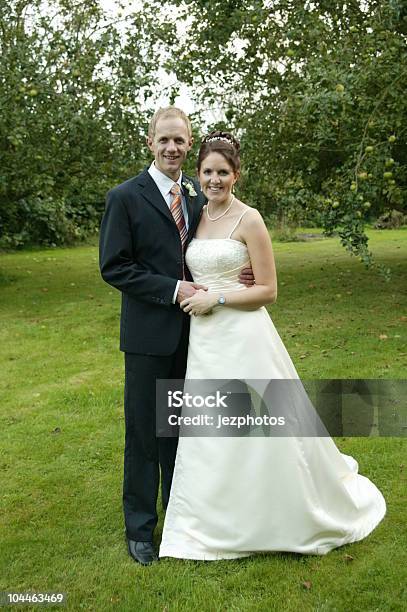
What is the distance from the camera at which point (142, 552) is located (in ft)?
11.7

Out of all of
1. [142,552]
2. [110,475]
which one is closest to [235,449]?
[142,552]

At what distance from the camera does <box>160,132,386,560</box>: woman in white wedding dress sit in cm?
344

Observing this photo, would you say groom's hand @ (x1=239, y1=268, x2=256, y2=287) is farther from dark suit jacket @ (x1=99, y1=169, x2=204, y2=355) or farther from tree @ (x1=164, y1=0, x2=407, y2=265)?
tree @ (x1=164, y1=0, x2=407, y2=265)

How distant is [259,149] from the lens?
34.0 feet

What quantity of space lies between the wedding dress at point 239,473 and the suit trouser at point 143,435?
0.38 feet

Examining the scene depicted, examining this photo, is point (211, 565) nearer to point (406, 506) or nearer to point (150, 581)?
point (150, 581)

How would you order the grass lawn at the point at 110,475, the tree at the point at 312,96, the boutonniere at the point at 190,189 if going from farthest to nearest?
the tree at the point at 312,96 → the boutonniere at the point at 190,189 → the grass lawn at the point at 110,475

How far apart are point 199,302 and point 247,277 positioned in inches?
12.0

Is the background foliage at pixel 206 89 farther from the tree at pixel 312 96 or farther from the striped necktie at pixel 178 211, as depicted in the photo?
the striped necktie at pixel 178 211

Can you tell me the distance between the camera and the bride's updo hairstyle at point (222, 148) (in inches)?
135

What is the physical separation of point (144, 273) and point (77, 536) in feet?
5.31

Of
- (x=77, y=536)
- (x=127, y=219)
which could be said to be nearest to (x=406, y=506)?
(x=77, y=536)

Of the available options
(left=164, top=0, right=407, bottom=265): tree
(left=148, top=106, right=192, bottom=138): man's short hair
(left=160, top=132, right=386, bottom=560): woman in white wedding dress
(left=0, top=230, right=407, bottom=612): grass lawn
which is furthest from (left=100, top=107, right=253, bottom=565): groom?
(left=164, top=0, right=407, bottom=265): tree

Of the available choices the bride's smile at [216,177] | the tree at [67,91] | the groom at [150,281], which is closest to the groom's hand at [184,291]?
the groom at [150,281]
